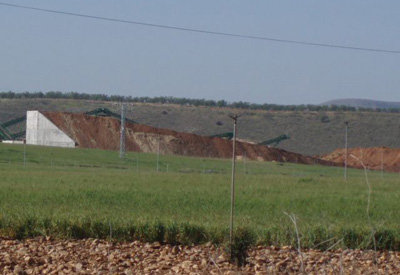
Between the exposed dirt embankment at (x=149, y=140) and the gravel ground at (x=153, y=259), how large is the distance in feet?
257

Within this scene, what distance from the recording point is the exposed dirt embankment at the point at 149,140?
95812mm

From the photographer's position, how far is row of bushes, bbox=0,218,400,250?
16328mm

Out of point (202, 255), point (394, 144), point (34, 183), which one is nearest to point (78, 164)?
point (34, 183)

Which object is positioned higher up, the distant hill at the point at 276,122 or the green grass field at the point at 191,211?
the distant hill at the point at 276,122

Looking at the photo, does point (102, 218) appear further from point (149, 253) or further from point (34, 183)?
point (34, 183)

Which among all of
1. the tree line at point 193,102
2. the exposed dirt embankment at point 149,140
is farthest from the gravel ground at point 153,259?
the tree line at point 193,102

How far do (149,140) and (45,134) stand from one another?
42.0 ft

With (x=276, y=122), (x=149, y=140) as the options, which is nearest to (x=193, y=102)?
(x=276, y=122)

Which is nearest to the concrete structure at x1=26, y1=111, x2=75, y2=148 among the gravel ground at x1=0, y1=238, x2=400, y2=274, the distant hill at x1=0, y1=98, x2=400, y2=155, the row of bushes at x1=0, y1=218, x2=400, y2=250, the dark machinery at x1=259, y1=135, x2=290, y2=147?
the distant hill at x1=0, y1=98, x2=400, y2=155

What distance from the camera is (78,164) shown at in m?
62.6

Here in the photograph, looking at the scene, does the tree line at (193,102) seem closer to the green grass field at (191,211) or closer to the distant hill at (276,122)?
the distant hill at (276,122)

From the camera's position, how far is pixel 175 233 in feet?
54.3

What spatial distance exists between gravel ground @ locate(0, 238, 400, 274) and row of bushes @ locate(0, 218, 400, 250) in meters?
0.39

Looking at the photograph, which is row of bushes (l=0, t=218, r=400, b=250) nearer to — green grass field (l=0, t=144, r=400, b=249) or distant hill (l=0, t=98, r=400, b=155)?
green grass field (l=0, t=144, r=400, b=249)
